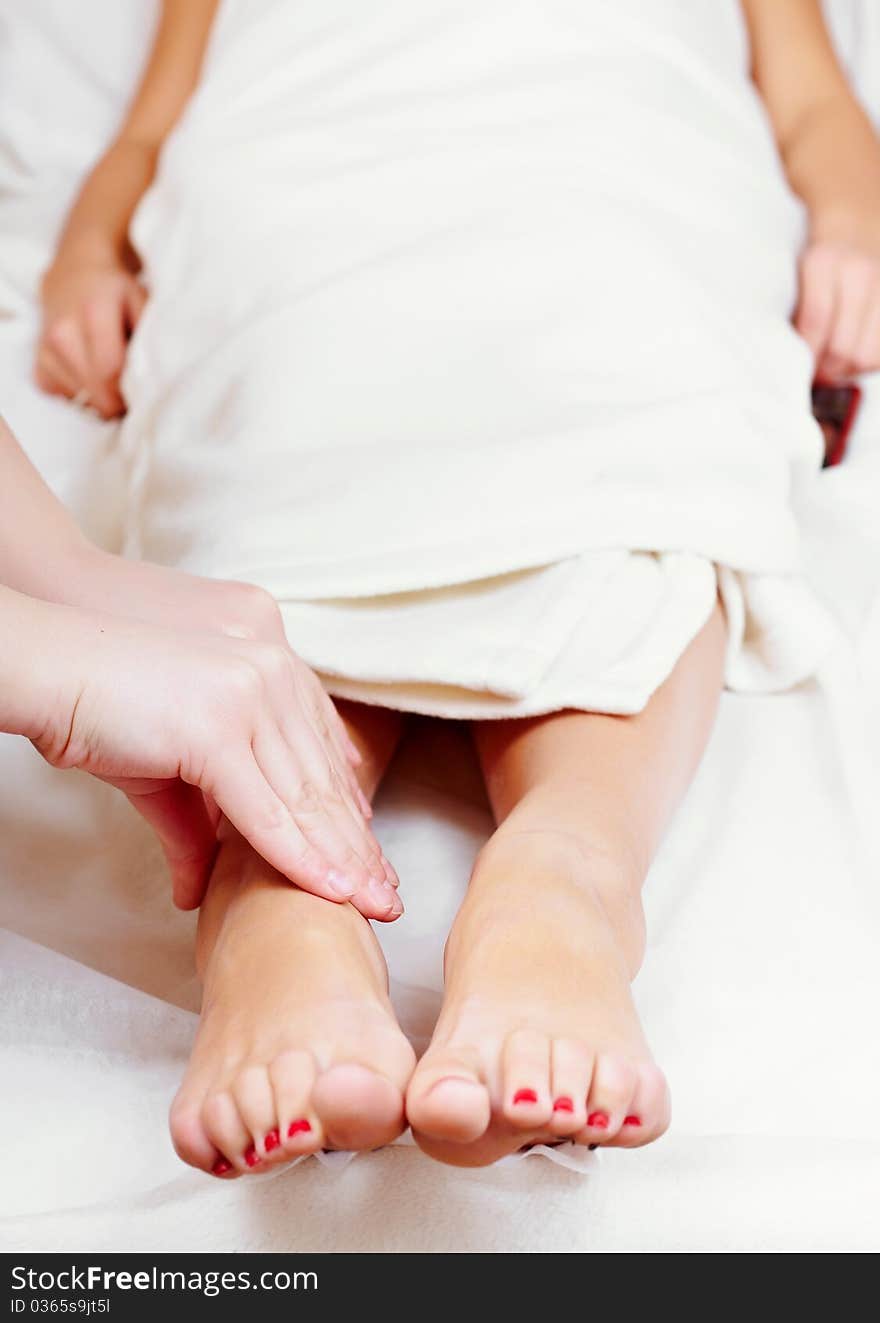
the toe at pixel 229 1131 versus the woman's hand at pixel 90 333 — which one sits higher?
the toe at pixel 229 1131

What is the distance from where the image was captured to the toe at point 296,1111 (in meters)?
0.59

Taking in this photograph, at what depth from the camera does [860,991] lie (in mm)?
801

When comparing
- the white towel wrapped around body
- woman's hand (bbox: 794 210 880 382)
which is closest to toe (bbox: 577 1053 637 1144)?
the white towel wrapped around body

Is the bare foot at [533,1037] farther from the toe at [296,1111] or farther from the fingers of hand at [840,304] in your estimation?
the fingers of hand at [840,304]

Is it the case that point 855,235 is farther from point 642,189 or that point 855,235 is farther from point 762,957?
point 762,957

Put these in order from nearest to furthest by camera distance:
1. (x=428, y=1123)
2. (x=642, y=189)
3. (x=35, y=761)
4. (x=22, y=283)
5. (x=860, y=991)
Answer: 1. (x=428, y=1123)
2. (x=860, y=991)
3. (x=35, y=761)
4. (x=642, y=189)
5. (x=22, y=283)

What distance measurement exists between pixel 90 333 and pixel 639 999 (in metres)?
0.80

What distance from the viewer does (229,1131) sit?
60cm

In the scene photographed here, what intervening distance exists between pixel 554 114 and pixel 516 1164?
820 mm

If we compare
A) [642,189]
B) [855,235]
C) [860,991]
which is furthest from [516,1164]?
[855,235]

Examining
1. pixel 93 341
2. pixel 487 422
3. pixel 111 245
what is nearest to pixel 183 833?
pixel 487 422

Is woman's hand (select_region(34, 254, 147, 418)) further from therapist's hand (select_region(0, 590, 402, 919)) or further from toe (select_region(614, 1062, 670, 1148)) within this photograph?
toe (select_region(614, 1062, 670, 1148))

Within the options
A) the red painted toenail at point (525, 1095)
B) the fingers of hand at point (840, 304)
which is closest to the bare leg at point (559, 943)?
the red painted toenail at point (525, 1095)

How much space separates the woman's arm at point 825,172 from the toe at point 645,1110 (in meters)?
0.80
